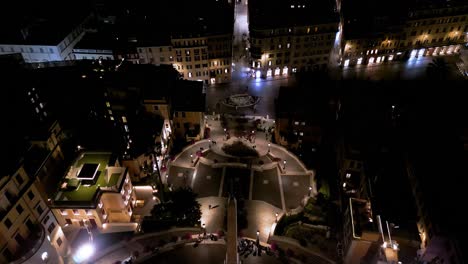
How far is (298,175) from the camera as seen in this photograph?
68688 millimetres

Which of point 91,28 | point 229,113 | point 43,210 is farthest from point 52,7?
point 43,210

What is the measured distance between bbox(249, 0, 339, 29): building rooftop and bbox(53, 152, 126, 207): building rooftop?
59.0 m

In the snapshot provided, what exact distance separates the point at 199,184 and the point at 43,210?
1119 inches

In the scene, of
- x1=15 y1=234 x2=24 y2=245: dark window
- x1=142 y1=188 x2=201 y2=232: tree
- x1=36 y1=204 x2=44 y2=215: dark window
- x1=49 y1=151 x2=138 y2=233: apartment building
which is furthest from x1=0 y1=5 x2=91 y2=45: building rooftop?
x1=15 y1=234 x2=24 y2=245: dark window

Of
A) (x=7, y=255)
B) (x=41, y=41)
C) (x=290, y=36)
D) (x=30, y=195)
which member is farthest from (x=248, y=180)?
(x=41, y=41)

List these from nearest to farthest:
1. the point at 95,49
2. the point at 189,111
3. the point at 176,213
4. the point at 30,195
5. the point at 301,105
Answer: the point at 30,195 → the point at 176,213 → the point at 189,111 → the point at 301,105 → the point at 95,49

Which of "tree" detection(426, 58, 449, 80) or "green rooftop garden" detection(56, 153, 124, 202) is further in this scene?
"tree" detection(426, 58, 449, 80)

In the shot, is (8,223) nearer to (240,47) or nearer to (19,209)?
(19,209)

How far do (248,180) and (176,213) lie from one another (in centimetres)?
1754

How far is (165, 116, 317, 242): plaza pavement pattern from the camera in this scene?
6019 centimetres

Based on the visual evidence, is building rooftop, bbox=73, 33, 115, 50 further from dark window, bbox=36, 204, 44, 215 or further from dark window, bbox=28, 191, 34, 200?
dark window, bbox=36, 204, 44, 215

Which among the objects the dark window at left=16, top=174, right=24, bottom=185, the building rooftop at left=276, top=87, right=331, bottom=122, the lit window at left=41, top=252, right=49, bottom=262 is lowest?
the lit window at left=41, top=252, right=49, bottom=262

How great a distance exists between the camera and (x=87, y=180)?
181ft

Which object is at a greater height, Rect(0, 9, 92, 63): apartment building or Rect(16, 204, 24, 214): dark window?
Rect(0, 9, 92, 63): apartment building
